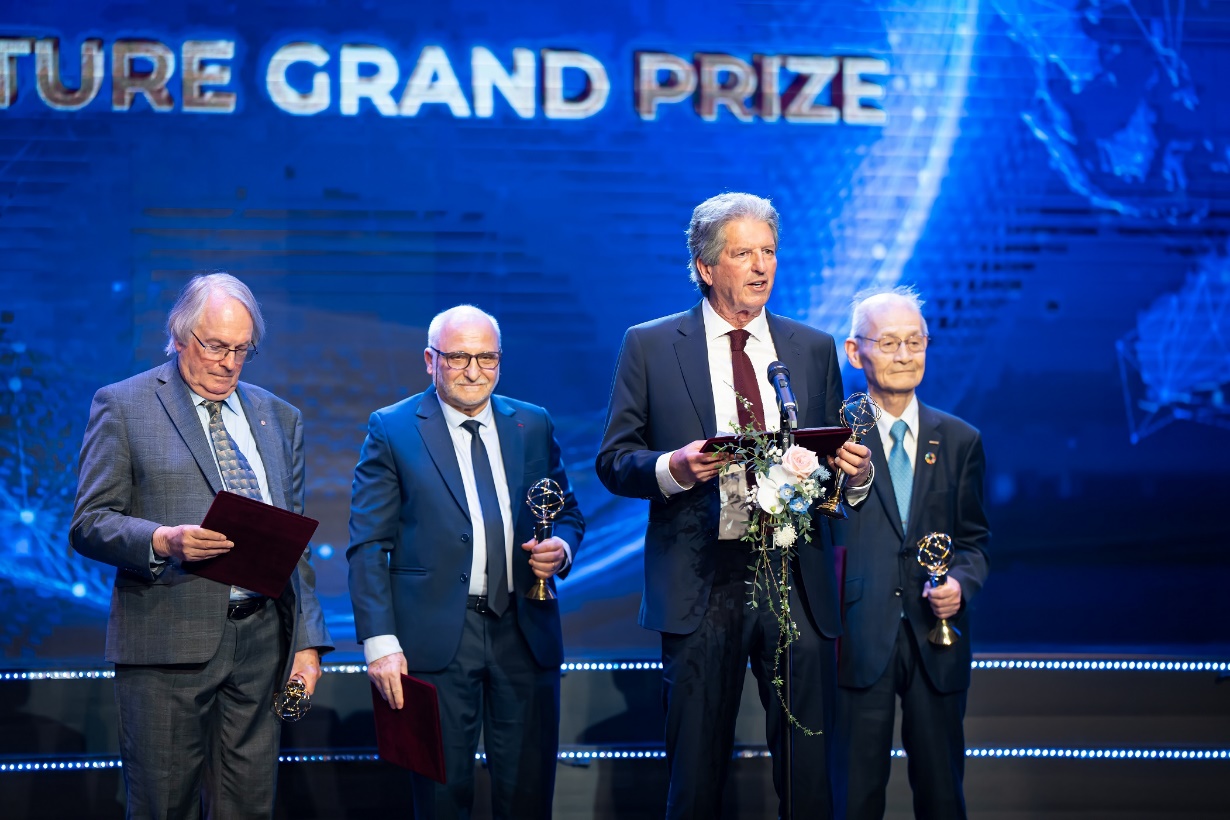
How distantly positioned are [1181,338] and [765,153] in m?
1.99

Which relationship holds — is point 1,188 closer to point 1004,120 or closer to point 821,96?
point 821,96

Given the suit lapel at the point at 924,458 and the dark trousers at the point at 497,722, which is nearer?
the dark trousers at the point at 497,722

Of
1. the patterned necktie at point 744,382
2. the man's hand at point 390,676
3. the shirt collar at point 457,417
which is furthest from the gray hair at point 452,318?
the man's hand at point 390,676

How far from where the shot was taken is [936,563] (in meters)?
3.58

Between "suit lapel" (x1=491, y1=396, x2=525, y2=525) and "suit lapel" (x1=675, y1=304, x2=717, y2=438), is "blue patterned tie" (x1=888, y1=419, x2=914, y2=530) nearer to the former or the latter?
"suit lapel" (x1=675, y1=304, x2=717, y2=438)

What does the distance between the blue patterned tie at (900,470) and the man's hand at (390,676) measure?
1.58 meters

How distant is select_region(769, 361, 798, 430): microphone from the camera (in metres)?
2.75

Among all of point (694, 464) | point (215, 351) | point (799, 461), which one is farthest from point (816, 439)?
point (215, 351)

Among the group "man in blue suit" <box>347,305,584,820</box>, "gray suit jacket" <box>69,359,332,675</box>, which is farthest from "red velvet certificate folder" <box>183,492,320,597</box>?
"man in blue suit" <box>347,305,584,820</box>

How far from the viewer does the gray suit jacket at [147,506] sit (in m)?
3.10

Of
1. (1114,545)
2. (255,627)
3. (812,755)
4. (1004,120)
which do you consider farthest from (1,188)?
(1114,545)

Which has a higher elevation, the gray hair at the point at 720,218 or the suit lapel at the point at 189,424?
the gray hair at the point at 720,218

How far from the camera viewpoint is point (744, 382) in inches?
133

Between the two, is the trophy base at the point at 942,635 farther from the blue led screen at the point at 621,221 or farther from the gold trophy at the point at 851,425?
the blue led screen at the point at 621,221
